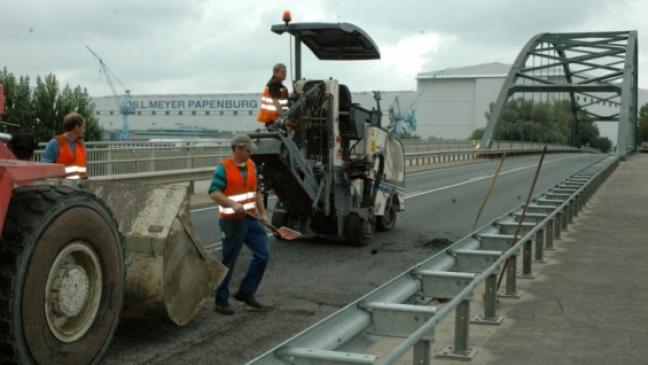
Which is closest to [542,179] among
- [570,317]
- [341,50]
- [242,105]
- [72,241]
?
[341,50]

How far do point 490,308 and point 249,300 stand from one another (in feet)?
7.89

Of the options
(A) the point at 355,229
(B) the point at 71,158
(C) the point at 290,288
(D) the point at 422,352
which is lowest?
(C) the point at 290,288

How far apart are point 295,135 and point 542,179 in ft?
76.0

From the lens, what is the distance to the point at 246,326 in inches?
301

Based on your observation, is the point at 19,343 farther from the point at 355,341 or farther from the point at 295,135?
the point at 295,135

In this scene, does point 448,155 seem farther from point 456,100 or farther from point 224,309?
point 456,100

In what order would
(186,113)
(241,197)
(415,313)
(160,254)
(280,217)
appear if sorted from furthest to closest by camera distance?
(186,113) < (280,217) < (241,197) < (160,254) < (415,313)

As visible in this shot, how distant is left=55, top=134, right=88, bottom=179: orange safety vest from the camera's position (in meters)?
8.57

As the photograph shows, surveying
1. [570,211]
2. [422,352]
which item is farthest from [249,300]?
[570,211]

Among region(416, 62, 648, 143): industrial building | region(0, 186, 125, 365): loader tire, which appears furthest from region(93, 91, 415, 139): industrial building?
region(0, 186, 125, 365): loader tire

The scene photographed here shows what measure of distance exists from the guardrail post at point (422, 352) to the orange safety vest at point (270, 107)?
308 inches

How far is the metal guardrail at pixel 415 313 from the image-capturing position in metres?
4.05

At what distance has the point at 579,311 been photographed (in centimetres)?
775

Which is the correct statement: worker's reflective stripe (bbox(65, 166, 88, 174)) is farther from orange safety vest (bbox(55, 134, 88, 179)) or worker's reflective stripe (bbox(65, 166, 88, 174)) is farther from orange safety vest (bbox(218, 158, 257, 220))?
orange safety vest (bbox(218, 158, 257, 220))
